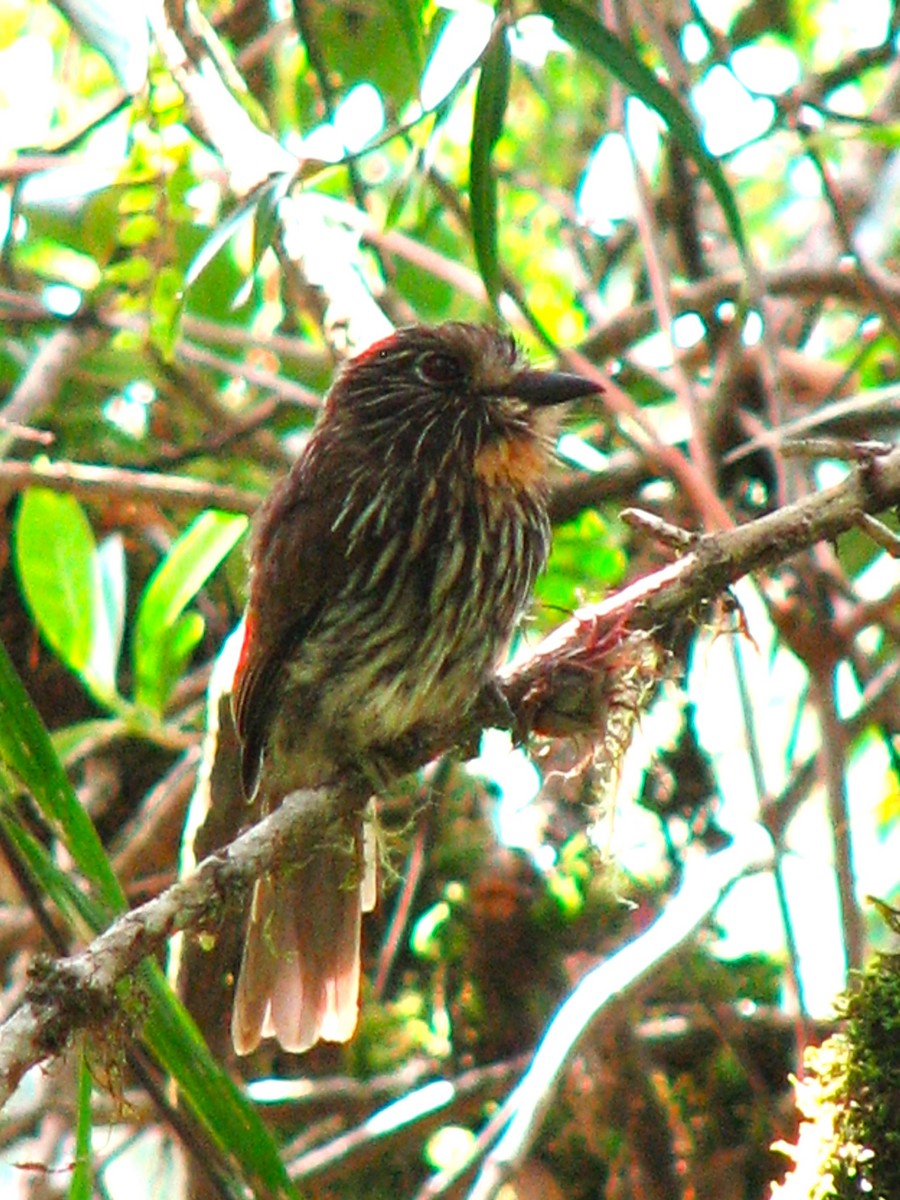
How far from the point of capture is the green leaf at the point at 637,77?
6.74 feet

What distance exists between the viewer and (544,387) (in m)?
2.68

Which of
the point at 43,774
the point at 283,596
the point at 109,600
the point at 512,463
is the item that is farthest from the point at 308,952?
the point at 43,774

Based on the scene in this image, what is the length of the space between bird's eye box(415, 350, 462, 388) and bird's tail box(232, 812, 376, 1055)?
689mm

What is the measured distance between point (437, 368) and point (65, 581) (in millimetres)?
707

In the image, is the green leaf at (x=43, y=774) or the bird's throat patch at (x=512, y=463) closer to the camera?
the green leaf at (x=43, y=774)

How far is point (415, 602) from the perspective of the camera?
256cm

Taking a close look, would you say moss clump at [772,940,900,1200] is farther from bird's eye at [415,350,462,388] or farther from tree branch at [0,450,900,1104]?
bird's eye at [415,350,462,388]

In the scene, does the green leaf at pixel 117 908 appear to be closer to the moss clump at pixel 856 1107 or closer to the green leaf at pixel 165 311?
the moss clump at pixel 856 1107

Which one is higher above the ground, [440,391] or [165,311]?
[165,311]

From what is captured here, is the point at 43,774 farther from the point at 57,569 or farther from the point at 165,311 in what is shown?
the point at 165,311

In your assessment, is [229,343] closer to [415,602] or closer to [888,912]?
[415,602]

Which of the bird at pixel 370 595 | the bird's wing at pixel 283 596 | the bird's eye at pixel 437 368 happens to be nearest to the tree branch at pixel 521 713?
the bird at pixel 370 595

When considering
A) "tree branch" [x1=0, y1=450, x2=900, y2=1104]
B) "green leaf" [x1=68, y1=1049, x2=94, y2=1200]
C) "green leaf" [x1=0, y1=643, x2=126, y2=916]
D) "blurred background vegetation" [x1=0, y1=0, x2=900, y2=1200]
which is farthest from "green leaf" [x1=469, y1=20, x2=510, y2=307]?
"green leaf" [x1=68, y1=1049, x2=94, y2=1200]

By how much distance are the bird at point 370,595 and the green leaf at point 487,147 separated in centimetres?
50
